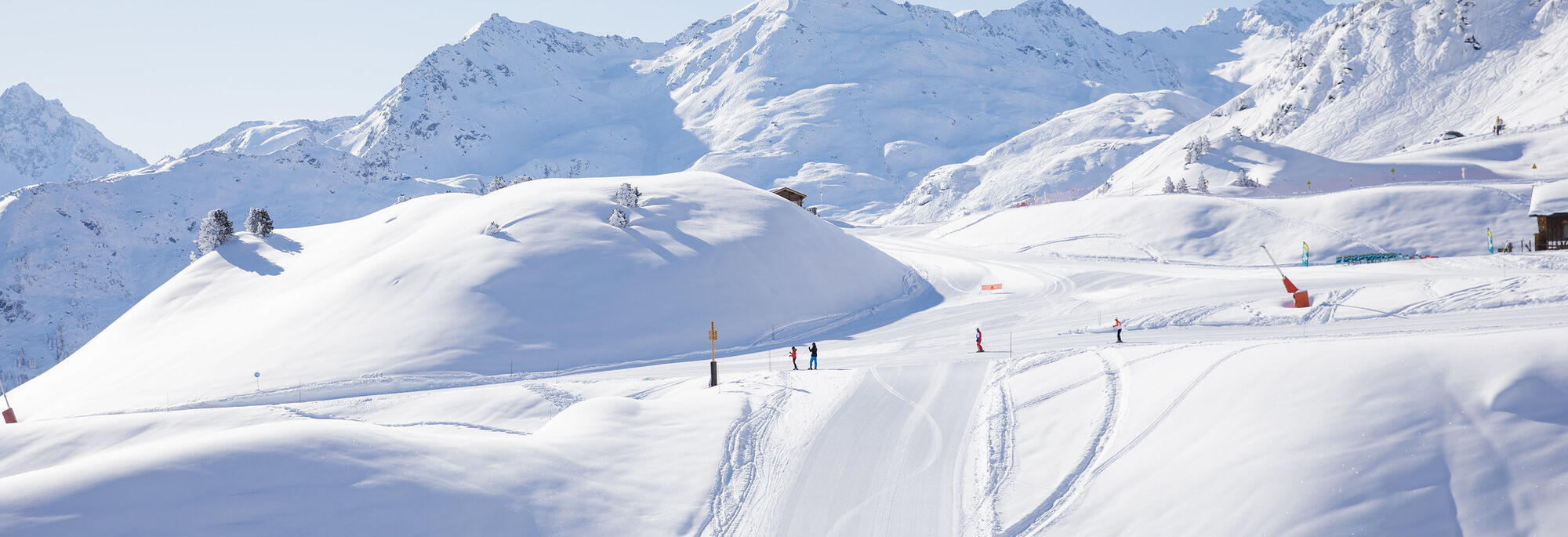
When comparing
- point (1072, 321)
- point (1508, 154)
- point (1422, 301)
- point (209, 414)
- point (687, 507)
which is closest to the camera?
point (687, 507)

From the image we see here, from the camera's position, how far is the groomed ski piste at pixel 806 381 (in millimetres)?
13953

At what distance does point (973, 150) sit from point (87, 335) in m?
156

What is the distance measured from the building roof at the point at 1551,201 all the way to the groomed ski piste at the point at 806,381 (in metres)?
4.19

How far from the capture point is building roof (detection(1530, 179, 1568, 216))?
39.5 m

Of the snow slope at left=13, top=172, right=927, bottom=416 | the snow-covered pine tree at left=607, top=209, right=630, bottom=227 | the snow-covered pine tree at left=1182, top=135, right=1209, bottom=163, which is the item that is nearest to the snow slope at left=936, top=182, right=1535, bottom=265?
the snow-covered pine tree at left=1182, top=135, right=1209, bottom=163

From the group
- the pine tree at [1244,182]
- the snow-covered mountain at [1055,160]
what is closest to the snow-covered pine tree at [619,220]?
the pine tree at [1244,182]

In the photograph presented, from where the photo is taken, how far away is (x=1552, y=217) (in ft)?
130

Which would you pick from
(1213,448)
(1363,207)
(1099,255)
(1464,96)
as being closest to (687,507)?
(1213,448)

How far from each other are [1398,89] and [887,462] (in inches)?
4054

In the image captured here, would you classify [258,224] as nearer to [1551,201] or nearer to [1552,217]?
[1552,217]

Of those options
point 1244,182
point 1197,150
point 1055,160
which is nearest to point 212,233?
point 1244,182

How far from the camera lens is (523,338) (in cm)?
3609

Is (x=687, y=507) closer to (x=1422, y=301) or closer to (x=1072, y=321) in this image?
(x=1072, y=321)

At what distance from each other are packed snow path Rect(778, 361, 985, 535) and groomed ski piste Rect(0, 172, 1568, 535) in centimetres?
12
